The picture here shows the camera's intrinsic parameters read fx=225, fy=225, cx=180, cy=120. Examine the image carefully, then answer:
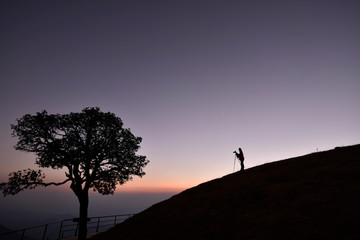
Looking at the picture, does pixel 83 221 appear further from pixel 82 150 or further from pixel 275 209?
pixel 275 209

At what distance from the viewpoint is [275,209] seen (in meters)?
8.73

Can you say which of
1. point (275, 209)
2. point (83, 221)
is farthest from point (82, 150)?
point (275, 209)

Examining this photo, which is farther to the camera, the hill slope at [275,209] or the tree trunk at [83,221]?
the tree trunk at [83,221]

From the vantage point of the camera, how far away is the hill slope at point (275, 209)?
696 centimetres

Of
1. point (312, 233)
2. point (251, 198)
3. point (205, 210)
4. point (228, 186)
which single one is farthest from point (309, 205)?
point (228, 186)

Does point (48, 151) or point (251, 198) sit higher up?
point (48, 151)

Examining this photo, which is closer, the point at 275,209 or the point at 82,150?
the point at 275,209

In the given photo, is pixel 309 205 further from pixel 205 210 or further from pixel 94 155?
pixel 94 155

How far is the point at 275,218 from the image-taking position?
8.03m

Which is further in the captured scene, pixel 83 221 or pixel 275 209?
pixel 83 221

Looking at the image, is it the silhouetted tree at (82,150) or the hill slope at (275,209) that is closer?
the hill slope at (275,209)

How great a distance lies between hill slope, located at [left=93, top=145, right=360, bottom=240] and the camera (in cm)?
696

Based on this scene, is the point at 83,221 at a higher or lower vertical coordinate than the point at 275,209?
lower

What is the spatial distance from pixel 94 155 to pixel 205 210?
1413cm
